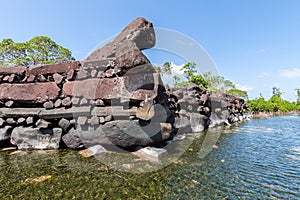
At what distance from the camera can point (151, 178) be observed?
11.0 feet

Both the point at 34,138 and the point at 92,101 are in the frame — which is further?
the point at 92,101

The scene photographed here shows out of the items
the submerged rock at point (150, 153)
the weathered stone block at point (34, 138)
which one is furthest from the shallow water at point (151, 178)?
the weathered stone block at point (34, 138)

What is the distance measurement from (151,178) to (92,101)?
326 cm

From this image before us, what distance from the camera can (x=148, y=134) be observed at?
509 centimetres

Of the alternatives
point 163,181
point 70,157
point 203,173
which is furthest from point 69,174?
point 203,173

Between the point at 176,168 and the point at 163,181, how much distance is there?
2.56 ft

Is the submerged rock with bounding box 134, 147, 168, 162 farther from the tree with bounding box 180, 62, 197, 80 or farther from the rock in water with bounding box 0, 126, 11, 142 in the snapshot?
the tree with bounding box 180, 62, 197, 80

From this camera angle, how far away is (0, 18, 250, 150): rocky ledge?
5.08 metres

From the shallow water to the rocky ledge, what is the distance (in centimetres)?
66

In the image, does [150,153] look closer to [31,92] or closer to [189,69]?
[31,92]

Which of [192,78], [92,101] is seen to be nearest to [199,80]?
[192,78]

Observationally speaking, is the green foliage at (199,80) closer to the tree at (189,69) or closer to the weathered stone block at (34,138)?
the tree at (189,69)

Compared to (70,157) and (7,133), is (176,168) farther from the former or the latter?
(7,133)

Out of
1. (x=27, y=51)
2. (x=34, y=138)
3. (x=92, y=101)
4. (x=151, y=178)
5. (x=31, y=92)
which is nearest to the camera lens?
(x=151, y=178)
